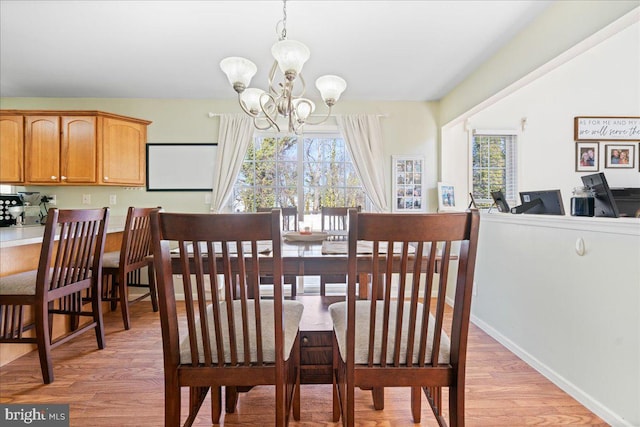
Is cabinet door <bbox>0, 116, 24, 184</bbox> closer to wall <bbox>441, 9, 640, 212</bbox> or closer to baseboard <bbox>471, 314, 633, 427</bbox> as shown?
wall <bbox>441, 9, 640, 212</bbox>

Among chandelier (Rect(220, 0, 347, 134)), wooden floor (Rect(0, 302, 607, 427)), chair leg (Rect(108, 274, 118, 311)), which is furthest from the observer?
chair leg (Rect(108, 274, 118, 311))

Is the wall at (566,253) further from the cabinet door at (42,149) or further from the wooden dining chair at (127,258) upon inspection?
the cabinet door at (42,149)

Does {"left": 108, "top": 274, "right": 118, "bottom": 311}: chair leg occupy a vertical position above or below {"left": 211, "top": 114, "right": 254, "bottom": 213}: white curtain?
below

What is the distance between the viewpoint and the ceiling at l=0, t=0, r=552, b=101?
204 cm

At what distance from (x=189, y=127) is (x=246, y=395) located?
2956mm

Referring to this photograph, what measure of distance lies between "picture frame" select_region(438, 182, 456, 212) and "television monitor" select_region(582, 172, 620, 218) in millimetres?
1784

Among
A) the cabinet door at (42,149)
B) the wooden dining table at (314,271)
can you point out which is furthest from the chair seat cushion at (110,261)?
the wooden dining table at (314,271)

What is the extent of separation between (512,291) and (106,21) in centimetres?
338

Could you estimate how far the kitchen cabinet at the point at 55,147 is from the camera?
10.8 feet

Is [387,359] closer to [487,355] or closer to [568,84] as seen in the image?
[487,355]

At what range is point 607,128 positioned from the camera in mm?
3299

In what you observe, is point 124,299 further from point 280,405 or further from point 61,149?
point 280,405

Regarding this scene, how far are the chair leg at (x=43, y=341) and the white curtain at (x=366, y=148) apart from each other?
9.63 ft

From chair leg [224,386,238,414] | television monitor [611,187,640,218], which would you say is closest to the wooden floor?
chair leg [224,386,238,414]
